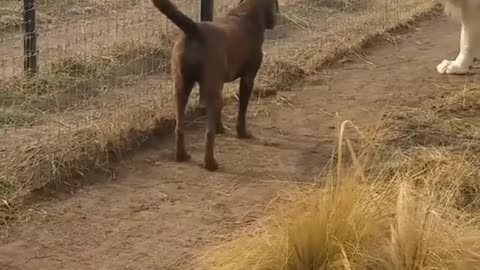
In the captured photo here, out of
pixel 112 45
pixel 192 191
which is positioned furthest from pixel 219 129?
pixel 112 45

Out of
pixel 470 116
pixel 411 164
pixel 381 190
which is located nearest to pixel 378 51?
pixel 470 116

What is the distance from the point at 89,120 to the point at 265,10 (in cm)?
139

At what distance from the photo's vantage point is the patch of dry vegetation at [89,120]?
5.56 m

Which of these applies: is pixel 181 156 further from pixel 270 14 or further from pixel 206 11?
pixel 206 11

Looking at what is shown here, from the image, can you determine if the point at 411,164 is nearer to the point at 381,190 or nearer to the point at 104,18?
A: the point at 381,190

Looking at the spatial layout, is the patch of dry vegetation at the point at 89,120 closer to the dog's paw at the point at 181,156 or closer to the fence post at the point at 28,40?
the fence post at the point at 28,40

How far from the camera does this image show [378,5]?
1130 cm

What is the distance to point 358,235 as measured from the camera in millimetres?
4113

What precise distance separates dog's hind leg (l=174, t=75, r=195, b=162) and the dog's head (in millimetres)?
902

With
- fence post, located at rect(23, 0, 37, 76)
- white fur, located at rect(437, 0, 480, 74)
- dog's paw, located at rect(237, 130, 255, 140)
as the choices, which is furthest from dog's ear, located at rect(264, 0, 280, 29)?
white fur, located at rect(437, 0, 480, 74)

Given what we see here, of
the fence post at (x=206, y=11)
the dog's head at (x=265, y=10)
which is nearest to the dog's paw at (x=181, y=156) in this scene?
the dog's head at (x=265, y=10)

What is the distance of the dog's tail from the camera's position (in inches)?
216

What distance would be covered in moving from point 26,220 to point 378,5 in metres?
7.11

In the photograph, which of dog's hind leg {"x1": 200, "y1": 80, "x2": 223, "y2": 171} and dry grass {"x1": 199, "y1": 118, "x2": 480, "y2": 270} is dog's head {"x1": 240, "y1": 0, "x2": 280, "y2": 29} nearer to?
dog's hind leg {"x1": 200, "y1": 80, "x2": 223, "y2": 171}
